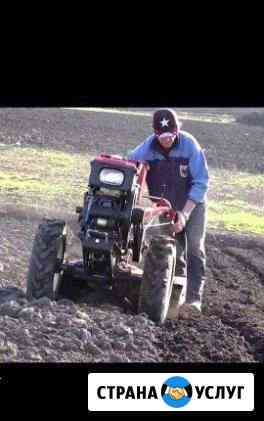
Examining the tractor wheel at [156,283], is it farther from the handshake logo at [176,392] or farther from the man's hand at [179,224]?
the handshake logo at [176,392]

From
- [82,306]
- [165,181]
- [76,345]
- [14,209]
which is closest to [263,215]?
[14,209]

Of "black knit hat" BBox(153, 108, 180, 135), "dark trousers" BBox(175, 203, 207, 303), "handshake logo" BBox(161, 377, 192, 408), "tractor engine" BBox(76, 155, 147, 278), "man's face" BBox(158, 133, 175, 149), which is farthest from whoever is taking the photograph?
"dark trousers" BBox(175, 203, 207, 303)

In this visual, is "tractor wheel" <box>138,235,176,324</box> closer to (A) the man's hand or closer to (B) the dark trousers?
(A) the man's hand

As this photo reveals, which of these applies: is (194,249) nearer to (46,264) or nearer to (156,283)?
(156,283)

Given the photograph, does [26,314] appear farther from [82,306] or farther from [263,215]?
[263,215]

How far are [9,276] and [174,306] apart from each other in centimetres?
161

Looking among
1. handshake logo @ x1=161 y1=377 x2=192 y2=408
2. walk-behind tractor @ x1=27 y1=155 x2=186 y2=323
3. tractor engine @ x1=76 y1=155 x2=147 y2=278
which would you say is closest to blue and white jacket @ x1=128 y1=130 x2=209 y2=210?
walk-behind tractor @ x1=27 y1=155 x2=186 y2=323

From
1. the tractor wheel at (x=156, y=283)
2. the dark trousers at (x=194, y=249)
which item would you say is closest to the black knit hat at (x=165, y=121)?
the dark trousers at (x=194, y=249)

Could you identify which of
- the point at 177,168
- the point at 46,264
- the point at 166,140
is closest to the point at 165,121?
the point at 166,140

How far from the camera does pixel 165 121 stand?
7656mm

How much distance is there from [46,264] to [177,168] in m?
1.55

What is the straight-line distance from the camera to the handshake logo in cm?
545

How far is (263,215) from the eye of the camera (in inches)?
480

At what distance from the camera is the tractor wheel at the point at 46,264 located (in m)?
7.11
